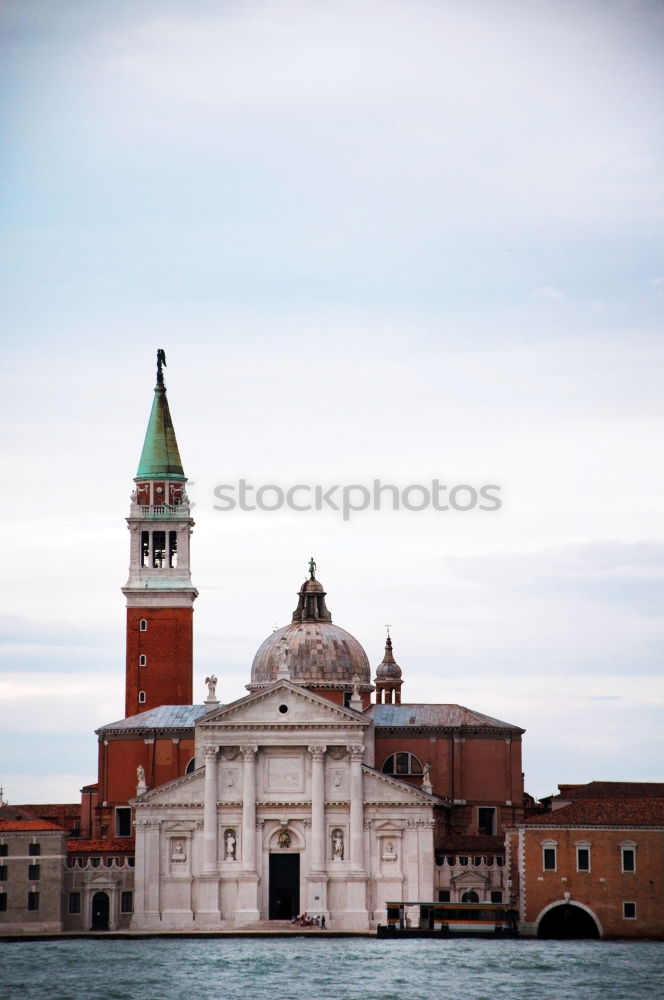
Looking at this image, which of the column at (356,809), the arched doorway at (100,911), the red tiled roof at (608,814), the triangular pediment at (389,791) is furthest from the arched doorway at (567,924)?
the arched doorway at (100,911)

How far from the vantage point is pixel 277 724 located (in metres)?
101

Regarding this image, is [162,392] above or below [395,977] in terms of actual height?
above

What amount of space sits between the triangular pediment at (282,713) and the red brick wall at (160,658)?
47.7 ft

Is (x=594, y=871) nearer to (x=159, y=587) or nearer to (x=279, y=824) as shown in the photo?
(x=279, y=824)

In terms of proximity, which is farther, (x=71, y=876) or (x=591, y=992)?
(x=71, y=876)

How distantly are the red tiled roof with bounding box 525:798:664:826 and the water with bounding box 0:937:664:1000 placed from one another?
4.41 m

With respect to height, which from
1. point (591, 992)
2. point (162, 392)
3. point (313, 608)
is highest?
point (162, 392)

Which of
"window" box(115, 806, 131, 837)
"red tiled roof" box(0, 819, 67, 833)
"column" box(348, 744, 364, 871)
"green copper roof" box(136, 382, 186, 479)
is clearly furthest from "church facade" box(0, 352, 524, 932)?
"green copper roof" box(136, 382, 186, 479)

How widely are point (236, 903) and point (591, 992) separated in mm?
27091

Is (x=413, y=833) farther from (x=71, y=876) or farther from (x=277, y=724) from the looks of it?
(x=71, y=876)

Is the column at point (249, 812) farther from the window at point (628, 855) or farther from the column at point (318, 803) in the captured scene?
the window at point (628, 855)

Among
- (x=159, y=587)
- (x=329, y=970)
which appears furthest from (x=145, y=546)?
(x=329, y=970)

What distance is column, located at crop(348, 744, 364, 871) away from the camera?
100m

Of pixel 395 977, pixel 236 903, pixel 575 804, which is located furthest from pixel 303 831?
pixel 395 977
